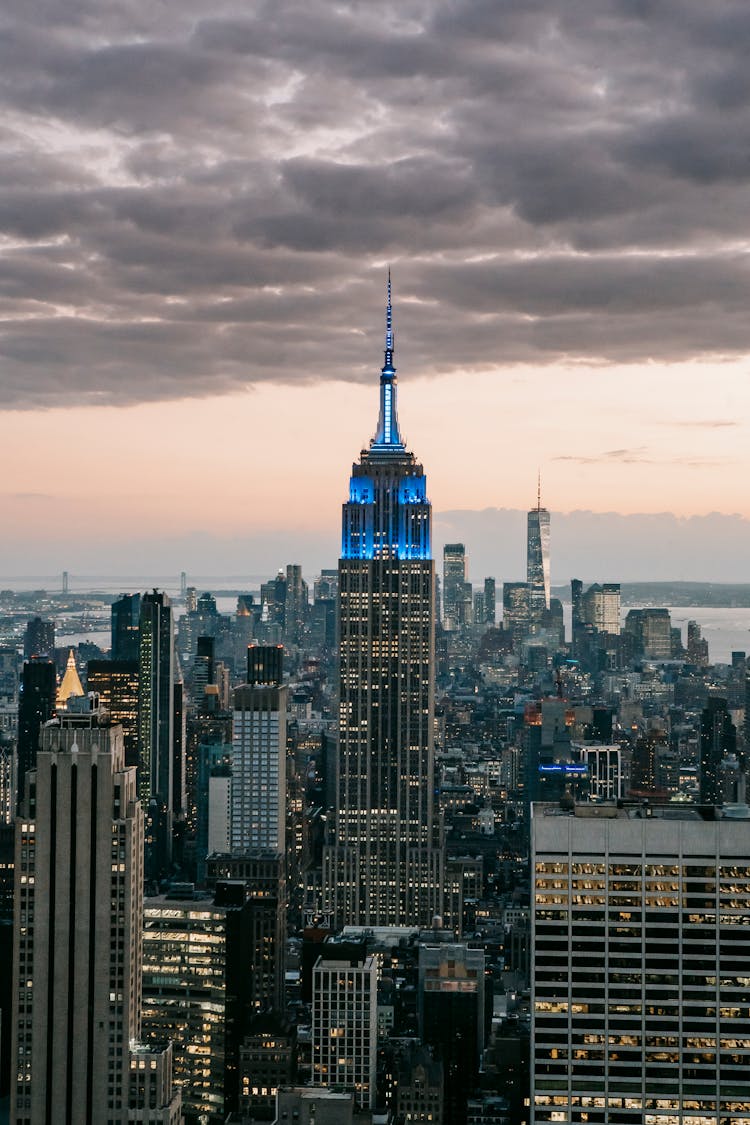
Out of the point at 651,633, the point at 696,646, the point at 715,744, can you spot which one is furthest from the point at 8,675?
the point at 715,744

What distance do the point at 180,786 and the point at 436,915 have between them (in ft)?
94.2

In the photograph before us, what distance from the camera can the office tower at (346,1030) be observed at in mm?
84125

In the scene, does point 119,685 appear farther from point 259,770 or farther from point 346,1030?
point 346,1030

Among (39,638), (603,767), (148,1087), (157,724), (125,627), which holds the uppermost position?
(125,627)

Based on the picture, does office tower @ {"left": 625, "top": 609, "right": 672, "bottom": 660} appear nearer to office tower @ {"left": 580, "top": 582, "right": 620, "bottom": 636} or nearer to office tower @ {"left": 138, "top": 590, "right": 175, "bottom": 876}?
office tower @ {"left": 580, "top": 582, "right": 620, "bottom": 636}

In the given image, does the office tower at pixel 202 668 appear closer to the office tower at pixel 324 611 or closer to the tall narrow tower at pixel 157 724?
the tall narrow tower at pixel 157 724

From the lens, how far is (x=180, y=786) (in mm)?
147875

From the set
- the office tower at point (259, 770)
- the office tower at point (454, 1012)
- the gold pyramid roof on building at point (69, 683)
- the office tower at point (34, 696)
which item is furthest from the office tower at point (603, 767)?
the office tower at point (454, 1012)

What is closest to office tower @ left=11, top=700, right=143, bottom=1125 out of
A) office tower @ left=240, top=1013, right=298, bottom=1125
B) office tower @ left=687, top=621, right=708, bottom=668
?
office tower @ left=240, top=1013, right=298, bottom=1125

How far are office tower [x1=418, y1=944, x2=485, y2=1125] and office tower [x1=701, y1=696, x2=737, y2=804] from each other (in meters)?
43.9

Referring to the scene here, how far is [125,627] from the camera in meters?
164

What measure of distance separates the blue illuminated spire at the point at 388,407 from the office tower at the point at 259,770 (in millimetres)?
24600

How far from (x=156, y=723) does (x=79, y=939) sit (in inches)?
3585

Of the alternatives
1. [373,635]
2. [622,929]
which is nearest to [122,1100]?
[622,929]
